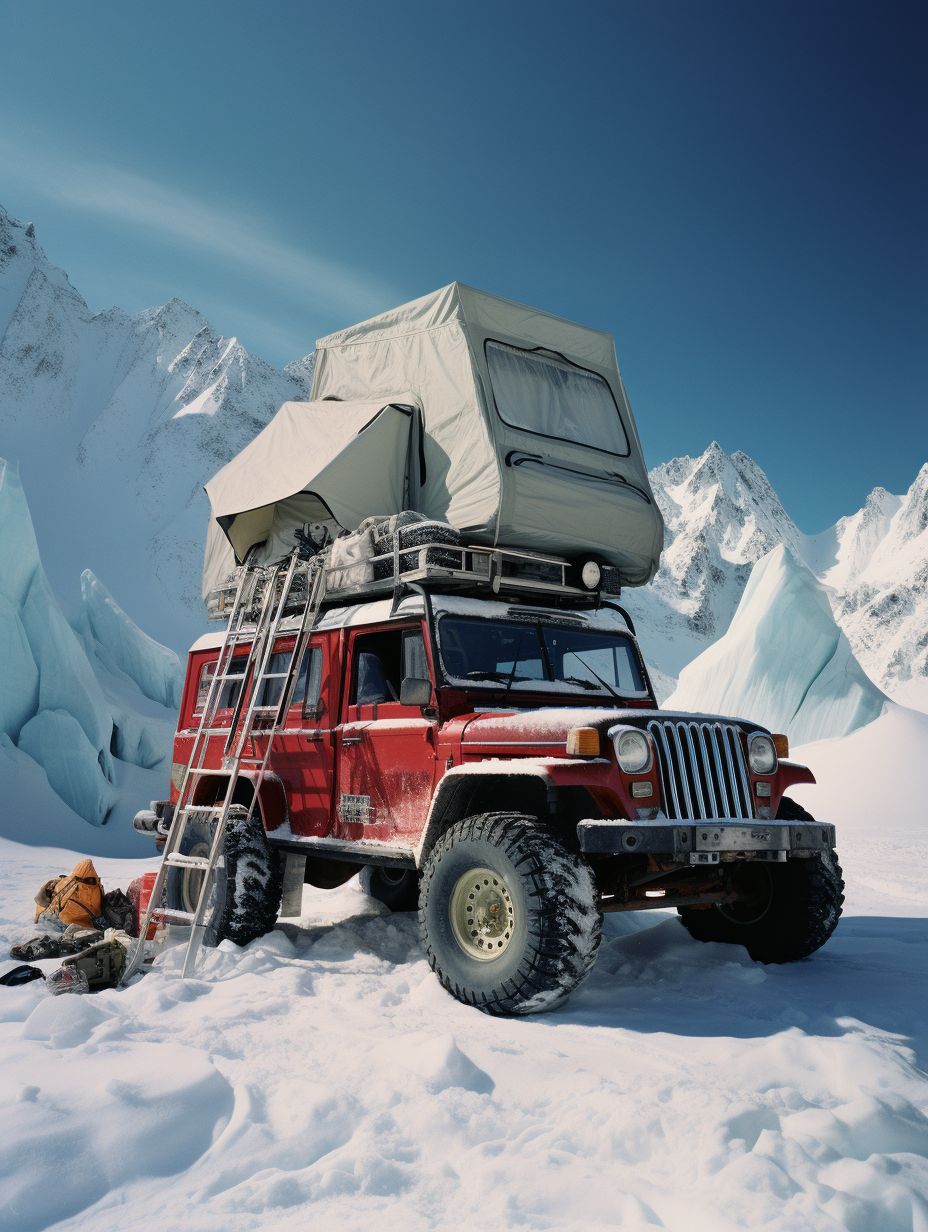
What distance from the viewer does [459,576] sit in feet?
19.9

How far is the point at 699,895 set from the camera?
18.5ft

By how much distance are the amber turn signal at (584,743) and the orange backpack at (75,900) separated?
4.43 m

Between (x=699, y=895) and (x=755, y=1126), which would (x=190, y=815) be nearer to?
(x=699, y=895)

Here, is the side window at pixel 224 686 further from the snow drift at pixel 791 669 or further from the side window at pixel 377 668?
the snow drift at pixel 791 669

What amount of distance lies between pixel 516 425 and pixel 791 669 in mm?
30189

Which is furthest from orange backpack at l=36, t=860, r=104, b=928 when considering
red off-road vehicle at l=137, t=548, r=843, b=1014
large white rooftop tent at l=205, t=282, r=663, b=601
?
large white rooftop tent at l=205, t=282, r=663, b=601

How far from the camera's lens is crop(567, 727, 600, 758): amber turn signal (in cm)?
478

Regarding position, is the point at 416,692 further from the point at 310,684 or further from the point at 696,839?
the point at 696,839

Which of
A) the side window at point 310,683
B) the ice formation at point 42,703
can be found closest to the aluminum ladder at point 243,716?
the side window at point 310,683

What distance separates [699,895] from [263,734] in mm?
3488

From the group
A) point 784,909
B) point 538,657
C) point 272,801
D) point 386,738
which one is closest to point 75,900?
point 272,801

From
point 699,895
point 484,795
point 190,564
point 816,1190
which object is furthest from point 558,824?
point 190,564

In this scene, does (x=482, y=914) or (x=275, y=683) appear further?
(x=275, y=683)

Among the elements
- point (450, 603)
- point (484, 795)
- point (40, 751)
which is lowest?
point (484, 795)
